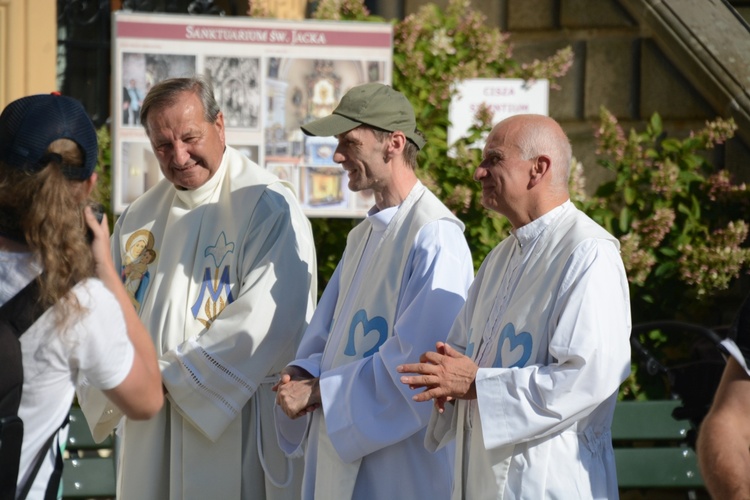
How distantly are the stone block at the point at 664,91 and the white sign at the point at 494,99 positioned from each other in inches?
27.8

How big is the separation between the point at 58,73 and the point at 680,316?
3.97 metres

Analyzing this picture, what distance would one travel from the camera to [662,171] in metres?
6.18

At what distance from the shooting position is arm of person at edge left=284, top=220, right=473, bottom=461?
3.76 meters

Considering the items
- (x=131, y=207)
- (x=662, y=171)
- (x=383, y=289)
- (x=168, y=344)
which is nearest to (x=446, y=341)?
(x=383, y=289)

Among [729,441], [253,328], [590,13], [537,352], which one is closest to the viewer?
[729,441]

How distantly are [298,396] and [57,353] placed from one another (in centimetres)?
154

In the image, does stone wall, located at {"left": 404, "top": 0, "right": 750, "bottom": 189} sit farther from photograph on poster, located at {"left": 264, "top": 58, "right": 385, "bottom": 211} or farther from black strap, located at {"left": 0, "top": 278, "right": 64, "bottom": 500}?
black strap, located at {"left": 0, "top": 278, "right": 64, "bottom": 500}

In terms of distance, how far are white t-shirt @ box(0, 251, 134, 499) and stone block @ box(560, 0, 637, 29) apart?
4.97 metres

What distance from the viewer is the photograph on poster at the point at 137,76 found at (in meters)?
5.83

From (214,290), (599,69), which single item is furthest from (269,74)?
(599,69)

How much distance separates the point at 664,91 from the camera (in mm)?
6793

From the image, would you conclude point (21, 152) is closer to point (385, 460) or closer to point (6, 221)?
point (6, 221)

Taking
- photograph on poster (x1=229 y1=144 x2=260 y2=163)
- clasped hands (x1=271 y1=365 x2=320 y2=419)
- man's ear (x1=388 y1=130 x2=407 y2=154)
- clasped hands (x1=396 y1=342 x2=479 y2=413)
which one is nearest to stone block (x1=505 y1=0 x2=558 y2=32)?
photograph on poster (x1=229 y1=144 x2=260 y2=163)

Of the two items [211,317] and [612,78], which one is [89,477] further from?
[612,78]
